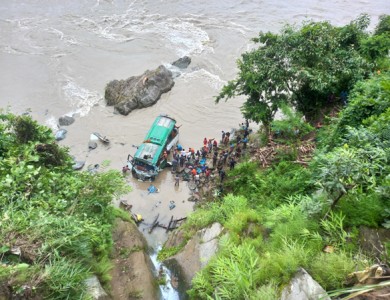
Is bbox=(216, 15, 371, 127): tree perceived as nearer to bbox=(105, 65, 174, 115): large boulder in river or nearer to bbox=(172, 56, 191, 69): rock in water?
bbox=(105, 65, 174, 115): large boulder in river

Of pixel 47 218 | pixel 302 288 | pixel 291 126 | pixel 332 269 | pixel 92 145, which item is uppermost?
pixel 332 269

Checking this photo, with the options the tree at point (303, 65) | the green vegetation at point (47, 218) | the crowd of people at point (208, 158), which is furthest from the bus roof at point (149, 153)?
the green vegetation at point (47, 218)

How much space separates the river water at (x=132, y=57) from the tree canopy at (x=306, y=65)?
5418mm

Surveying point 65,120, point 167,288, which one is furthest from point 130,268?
point 65,120

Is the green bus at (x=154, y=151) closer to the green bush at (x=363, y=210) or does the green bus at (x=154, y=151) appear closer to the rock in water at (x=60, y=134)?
the rock in water at (x=60, y=134)

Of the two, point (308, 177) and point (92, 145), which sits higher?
point (308, 177)

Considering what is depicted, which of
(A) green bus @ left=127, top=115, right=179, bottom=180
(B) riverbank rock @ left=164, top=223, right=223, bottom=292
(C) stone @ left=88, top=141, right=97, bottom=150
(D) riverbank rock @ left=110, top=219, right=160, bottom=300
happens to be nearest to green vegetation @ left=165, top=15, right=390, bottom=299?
(B) riverbank rock @ left=164, top=223, right=223, bottom=292

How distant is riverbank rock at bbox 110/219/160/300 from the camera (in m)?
10.1

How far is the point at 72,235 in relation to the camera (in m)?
6.84

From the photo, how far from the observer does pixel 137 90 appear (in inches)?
869

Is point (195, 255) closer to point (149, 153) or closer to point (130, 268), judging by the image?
point (130, 268)

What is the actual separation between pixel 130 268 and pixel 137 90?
1378 centimetres

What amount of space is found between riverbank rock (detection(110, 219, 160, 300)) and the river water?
6.31 feet

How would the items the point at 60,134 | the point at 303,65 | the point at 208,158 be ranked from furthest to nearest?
1. the point at 60,134
2. the point at 208,158
3. the point at 303,65
